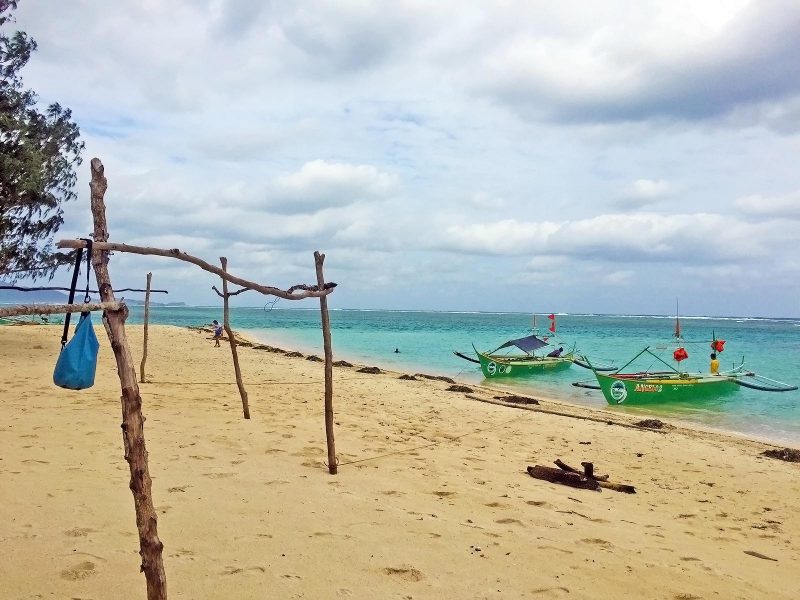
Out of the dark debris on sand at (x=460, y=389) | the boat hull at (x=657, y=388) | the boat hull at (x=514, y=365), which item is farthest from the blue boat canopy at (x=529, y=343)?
the dark debris on sand at (x=460, y=389)

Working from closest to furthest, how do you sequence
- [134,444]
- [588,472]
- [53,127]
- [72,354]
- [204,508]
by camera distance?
[134,444] → [72,354] → [204,508] → [588,472] → [53,127]

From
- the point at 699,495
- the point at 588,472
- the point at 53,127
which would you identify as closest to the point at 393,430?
the point at 588,472

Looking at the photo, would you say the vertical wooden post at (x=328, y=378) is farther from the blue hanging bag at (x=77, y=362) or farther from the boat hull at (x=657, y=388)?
the boat hull at (x=657, y=388)

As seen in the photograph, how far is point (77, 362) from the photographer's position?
132 inches

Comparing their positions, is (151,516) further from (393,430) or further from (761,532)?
(393,430)

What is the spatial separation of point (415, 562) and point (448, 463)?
330 centimetres

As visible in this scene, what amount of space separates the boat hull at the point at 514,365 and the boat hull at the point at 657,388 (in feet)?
18.9

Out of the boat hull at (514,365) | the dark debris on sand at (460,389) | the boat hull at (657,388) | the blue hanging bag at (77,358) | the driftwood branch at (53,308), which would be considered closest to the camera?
the driftwood branch at (53,308)

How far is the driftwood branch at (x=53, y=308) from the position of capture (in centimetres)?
277

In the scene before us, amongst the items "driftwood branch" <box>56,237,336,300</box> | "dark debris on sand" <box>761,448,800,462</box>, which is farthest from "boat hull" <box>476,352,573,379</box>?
"driftwood branch" <box>56,237,336,300</box>

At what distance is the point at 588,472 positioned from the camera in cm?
689

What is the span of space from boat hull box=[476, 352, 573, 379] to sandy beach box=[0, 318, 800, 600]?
11893 mm

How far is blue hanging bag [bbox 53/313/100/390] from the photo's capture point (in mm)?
3336

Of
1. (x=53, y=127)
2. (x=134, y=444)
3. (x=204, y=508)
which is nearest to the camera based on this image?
(x=134, y=444)
